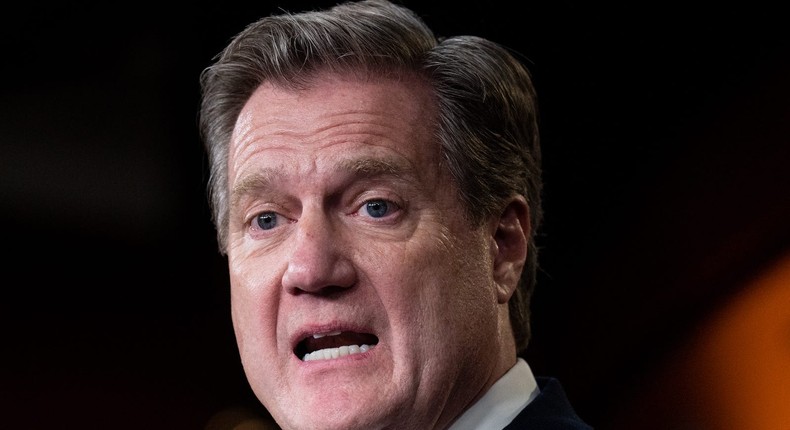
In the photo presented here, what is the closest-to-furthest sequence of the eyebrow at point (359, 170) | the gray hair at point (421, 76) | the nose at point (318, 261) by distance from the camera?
the nose at point (318, 261) → the eyebrow at point (359, 170) → the gray hair at point (421, 76)

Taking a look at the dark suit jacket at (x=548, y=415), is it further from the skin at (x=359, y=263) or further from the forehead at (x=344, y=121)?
the forehead at (x=344, y=121)

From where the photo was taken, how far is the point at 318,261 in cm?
218

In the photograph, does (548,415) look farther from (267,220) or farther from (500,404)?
(267,220)

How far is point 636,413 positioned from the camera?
14.5 feet

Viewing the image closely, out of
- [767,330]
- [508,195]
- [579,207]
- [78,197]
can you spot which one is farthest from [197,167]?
[767,330]

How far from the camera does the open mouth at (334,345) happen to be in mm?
2215

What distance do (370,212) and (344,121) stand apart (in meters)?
0.21

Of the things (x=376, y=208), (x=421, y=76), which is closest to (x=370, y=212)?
(x=376, y=208)

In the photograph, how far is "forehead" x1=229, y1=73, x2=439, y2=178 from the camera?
2.31 meters

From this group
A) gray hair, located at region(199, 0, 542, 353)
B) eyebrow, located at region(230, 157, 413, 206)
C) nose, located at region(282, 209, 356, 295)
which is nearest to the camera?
nose, located at region(282, 209, 356, 295)

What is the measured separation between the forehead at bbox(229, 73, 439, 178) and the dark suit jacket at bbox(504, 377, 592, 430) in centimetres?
60

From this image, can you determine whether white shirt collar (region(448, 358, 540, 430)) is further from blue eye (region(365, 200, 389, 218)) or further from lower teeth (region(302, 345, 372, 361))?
blue eye (region(365, 200, 389, 218))

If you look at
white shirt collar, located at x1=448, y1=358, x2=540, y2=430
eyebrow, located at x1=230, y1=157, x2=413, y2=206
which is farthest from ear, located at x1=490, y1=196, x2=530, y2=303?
eyebrow, located at x1=230, y1=157, x2=413, y2=206

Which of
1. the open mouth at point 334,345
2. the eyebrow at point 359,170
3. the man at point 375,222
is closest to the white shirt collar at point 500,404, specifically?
the man at point 375,222
